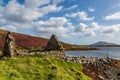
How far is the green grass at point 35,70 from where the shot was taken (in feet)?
97.2

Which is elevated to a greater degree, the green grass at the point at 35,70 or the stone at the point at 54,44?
the stone at the point at 54,44

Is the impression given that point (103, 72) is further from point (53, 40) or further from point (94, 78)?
point (53, 40)

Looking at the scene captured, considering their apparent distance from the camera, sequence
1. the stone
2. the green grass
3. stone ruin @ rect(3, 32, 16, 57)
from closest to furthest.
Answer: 1. the green grass
2. stone ruin @ rect(3, 32, 16, 57)
3. the stone

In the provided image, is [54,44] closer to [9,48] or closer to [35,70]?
[9,48]

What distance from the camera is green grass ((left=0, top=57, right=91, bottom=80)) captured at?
2963 cm

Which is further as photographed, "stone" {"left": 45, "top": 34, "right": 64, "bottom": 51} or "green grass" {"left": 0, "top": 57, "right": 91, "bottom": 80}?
"stone" {"left": 45, "top": 34, "right": 64, "bottom": 51}

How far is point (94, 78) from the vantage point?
36.8 meters

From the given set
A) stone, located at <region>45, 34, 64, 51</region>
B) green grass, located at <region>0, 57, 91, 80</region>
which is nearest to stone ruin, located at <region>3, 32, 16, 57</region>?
green grass, located at <region>0, 57, 91, 80</region>

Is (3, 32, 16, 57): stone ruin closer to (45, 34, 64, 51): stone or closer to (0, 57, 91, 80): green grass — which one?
(0, 57, 91, 80): green grass

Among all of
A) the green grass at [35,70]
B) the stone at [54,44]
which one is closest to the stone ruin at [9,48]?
the green grass at [35,70]

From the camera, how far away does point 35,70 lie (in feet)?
106

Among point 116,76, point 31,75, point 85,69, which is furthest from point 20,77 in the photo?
point 116,76

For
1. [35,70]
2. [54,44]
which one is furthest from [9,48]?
[54,44]

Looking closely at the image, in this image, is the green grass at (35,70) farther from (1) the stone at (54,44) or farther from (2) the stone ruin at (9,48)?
(1) the stone at (54,44)
